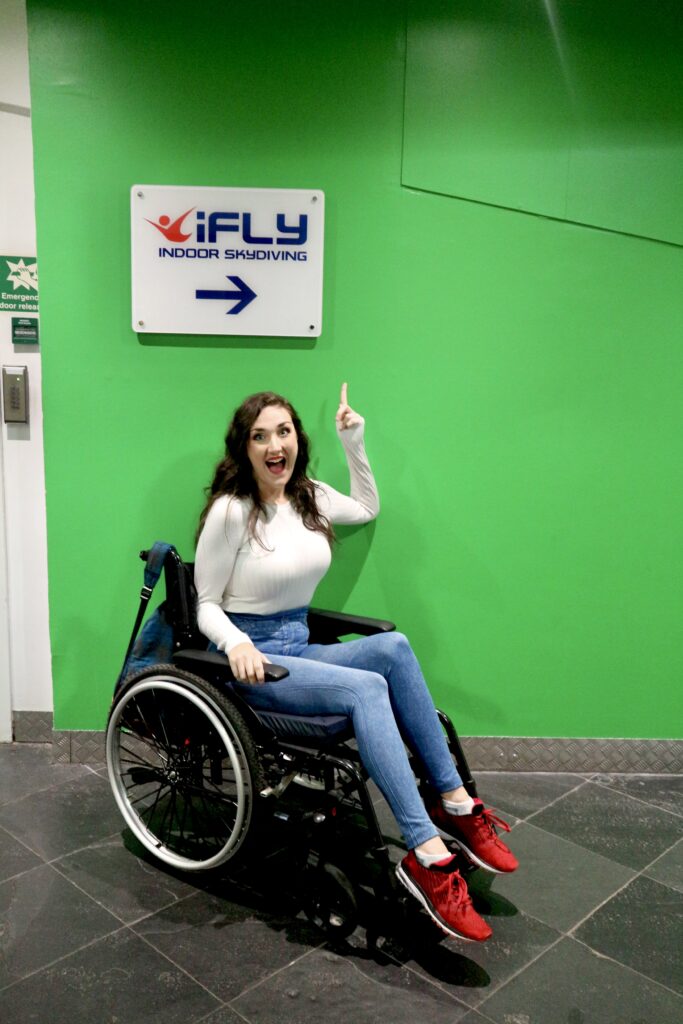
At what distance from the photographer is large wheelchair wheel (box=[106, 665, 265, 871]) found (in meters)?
1.84

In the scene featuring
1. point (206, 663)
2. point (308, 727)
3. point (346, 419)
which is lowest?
point (308, 727)

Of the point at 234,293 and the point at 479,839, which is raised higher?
the point at 234,293

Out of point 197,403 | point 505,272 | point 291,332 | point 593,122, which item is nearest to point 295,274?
point 291,332

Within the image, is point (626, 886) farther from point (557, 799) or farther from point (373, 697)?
A: point (373, 697)

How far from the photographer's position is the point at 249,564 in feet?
6.81

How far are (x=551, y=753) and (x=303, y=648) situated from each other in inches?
44.2

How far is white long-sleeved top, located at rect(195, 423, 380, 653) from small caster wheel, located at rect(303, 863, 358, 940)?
618mm

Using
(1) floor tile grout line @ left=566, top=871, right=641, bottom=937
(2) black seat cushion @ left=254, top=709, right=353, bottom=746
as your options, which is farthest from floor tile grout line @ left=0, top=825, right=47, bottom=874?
(1) floor tile grout line @ left=566, top=871, right=641, bottom=937

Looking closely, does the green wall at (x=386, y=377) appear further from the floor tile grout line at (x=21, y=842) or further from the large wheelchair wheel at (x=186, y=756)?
the large wheelchair wheel at (x=186, y=756)

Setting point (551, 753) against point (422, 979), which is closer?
point (422, 979)

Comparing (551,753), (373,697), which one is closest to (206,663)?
(373,697)

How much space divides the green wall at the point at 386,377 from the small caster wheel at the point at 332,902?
91cm

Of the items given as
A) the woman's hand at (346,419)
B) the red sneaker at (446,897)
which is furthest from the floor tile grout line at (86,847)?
the woman's hand at (346,419)

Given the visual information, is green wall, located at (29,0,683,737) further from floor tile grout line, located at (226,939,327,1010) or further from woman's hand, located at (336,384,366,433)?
floor tile grout line, located at (226,939,327,1010)
